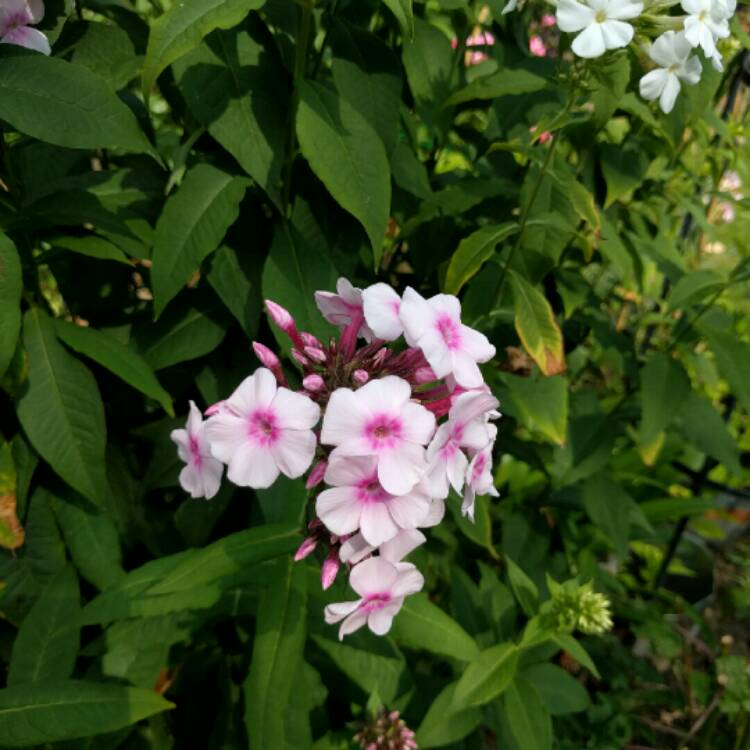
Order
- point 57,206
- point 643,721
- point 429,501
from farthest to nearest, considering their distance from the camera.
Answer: point 643,721 < point 57,206 < point 429,501

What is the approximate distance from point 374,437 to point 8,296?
2.23 feet

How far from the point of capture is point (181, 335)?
1.67 metres

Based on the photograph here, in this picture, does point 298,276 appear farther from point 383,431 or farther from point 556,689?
point 556,689

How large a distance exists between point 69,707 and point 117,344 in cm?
69

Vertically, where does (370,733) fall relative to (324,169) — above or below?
below

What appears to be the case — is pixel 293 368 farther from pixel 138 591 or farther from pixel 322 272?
pixel 138 591

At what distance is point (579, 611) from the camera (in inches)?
60.0

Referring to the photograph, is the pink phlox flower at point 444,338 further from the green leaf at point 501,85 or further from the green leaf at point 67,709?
the green leaf at point 67,709

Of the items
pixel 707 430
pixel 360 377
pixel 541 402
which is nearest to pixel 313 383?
pixel 360 377

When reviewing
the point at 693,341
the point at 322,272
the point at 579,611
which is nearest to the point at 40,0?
the point at 322,272

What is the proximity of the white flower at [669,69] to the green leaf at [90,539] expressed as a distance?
1450mm

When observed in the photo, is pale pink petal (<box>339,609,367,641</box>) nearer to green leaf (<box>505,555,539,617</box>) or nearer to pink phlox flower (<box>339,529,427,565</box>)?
pink phlox flower (<box>339,529,427,565</box>)

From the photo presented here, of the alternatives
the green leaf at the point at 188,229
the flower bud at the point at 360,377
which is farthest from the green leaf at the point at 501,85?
the flower bud at the point at 360,377

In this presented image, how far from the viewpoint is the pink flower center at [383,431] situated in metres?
1.00
